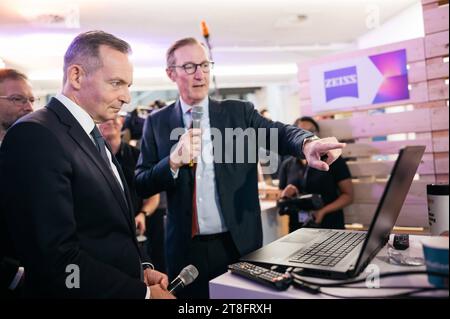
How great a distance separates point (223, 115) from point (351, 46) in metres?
5.49

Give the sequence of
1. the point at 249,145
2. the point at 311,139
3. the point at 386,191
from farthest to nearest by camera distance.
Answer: the point at 249,145 → the point at 311,139 → the point at 386,191

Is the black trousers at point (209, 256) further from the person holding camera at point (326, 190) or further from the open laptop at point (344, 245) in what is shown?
the person holding camera at point (326, 190)

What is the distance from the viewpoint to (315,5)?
450cm

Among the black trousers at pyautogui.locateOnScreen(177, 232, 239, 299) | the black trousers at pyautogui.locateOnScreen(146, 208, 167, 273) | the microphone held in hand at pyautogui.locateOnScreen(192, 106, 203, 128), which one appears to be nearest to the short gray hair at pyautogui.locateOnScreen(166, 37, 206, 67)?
the microphone held in hand at pyautogui.locateOnScreen(192, 106, 203, 128)

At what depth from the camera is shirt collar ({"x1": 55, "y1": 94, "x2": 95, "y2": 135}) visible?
1065 mm

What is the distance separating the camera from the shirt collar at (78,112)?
1065 millimetres

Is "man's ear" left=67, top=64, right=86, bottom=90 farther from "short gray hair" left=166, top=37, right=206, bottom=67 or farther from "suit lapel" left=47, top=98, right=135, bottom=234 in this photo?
"short gray hair" left=166, top=37, right=206, bottom=67

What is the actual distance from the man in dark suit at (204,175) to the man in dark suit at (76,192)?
1.42 ft

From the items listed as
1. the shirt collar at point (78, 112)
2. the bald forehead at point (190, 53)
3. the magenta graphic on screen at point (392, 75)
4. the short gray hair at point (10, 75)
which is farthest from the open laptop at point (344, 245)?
the magenta graphic on screen at point (392, 75)

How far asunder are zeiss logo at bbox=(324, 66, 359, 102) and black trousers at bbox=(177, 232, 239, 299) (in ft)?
5.10


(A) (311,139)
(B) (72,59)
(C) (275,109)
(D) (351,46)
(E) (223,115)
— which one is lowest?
(A) (311,139)

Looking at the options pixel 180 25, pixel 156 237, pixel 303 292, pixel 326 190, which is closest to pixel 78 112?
pixel 303 292
